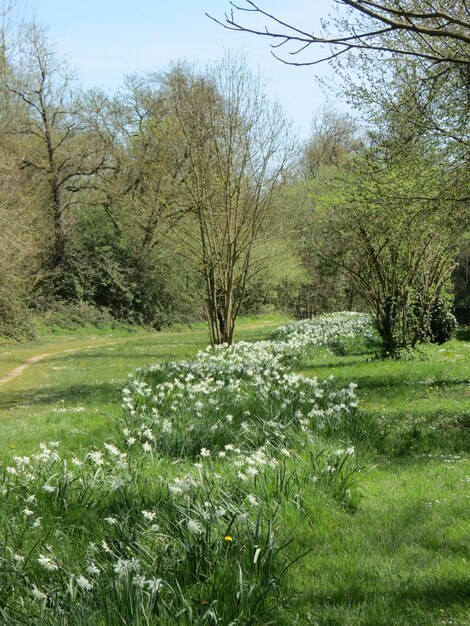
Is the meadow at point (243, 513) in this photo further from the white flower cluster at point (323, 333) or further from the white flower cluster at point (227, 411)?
the white flower cluster at point (323, 333)

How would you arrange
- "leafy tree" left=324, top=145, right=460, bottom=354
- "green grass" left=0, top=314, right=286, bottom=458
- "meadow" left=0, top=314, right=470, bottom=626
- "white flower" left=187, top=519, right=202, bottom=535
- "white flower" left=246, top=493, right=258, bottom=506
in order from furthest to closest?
"leafy tree" left=324, top=145, right=460, bottom=354, "green grass" left=0, top=314, right=286, bottom=458, "white flower" left=246, top=493, right=258, bottom=506, "white flower" left=187, top=519, right=202, bottom=535, "meadow" left=0, top=314, right=470, bottom=626

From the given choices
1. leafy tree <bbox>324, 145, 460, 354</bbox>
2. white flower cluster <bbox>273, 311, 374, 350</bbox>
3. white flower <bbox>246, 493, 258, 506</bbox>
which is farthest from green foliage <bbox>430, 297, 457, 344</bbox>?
white flower <bbox>246, 493, 258, 506</bbox>

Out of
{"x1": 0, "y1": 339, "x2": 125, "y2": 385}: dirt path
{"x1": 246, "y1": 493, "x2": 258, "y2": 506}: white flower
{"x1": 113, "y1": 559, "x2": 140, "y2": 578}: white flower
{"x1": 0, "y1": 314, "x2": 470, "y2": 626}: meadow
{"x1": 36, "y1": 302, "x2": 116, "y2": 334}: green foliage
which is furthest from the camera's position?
{"x1": 36, "y1": 302, "x2": 116, "y2": 334}: green foliage

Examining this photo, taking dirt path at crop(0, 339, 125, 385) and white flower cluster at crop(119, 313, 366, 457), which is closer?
white flower cluster at crop(119, 313, 366, 457)

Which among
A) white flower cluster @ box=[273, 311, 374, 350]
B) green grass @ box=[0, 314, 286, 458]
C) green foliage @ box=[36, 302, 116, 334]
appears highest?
green foliage @ box=[36, 302, 116, 334]

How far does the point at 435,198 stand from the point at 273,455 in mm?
5046

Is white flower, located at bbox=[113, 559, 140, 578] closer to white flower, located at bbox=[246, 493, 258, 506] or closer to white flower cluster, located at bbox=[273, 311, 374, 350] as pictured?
white flower, located at bbox=[246, 493, 258, 506]

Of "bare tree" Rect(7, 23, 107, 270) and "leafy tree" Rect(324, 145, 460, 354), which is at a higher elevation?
"bare tree" Rect(7, 23, 107, 270)

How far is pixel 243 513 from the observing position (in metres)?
4.12

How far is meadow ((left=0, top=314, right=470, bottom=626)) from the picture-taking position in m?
3.40

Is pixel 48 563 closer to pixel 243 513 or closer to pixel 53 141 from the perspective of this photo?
pixel 243 513

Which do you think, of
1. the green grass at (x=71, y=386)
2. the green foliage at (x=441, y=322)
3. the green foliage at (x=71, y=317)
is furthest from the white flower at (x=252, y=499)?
the green foliage at (x=71, y=317)

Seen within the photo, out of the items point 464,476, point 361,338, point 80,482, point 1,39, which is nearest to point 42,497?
point 80,482

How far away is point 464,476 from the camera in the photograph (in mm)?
5938
